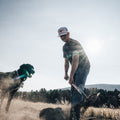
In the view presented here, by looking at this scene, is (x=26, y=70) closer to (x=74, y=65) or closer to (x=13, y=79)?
(x=13, y=79)

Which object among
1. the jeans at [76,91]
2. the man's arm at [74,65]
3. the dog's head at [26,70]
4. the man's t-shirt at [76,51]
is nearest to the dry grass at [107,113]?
the jeans at [76,91]

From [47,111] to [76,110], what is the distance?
1269 mm

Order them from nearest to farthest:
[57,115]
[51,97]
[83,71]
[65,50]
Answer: [83,71] → [65,50] → [57,115] → [51,97]

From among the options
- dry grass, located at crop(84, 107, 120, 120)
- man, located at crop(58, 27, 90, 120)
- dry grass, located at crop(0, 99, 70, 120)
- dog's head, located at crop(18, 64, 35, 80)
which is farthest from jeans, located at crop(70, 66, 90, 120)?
dry grass, located at crop(84, 107, 120, 120)

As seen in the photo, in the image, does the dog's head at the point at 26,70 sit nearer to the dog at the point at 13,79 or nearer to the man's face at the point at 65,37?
the dog at the point at 13,79

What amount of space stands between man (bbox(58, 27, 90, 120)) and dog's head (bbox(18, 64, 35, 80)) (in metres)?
2.00

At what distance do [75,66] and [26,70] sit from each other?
7.72 feet

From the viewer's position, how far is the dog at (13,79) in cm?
492

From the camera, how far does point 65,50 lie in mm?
3742

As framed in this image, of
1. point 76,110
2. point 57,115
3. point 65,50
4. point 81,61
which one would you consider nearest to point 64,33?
A: point 65,50

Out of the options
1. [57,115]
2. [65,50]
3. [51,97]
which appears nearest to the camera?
[65,50]

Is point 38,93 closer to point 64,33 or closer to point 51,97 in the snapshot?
point 51,97

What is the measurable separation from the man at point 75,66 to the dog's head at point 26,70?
6.56ft

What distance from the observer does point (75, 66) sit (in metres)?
3.36
